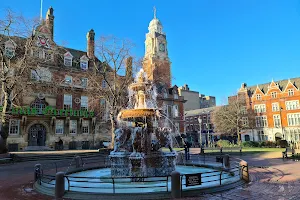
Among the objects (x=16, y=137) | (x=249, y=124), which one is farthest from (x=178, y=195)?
(x=249, y=124)

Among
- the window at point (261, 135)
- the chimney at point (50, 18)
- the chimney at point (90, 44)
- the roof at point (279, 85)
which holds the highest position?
the chimney at point (50, 18)

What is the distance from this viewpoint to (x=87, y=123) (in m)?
40.6

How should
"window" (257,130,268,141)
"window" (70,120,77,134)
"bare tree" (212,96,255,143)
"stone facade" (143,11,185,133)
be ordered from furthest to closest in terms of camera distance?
"window" (257,130,268,141) < "stone facade" (143,11,185,133) < "bare tree" (212,96,255,143) < "window" (70,120,77,134)

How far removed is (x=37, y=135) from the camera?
35.9m

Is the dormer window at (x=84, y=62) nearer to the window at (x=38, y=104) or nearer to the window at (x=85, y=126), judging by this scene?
the window at (x=38, y=104)

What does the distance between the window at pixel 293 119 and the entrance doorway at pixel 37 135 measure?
162ft

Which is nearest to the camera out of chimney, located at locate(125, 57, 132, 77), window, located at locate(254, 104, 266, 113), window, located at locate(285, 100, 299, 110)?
chimney, located at locate(125, 57, 132, 77)

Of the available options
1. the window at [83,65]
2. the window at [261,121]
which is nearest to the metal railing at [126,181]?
the window at [83,65]

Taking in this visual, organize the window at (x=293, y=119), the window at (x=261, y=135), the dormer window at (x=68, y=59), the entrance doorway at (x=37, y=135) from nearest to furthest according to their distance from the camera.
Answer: the entrance doorway at (x=37, y=135) → the dormer window at (x=68, y=59) → the window at (x=293, y=119) → the window at (x=261, y=135)

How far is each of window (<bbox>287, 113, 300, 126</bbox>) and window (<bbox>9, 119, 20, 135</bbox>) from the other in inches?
2072

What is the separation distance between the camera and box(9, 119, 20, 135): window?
3338 centimetres

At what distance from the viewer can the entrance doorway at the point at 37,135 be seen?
115 ft

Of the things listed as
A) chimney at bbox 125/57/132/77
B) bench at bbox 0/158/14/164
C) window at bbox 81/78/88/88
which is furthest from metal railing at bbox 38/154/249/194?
window at bbox 81/78/88/88

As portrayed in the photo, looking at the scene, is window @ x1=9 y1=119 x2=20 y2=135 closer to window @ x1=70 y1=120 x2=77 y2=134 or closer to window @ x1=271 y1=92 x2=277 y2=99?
window @ x1=70 y1=120 x2=77 y2=134
